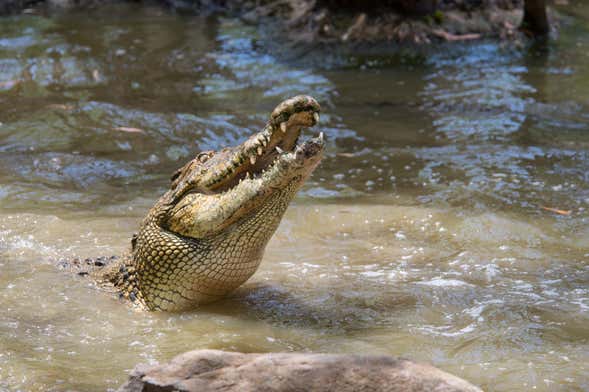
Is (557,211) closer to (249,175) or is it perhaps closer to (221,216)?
(249,175)

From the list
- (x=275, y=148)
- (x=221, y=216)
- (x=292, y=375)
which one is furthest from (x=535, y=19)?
Answer: (x=292, y=375)

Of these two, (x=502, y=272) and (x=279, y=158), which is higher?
(x=279, y=158)

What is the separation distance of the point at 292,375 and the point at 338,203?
3.73 metres

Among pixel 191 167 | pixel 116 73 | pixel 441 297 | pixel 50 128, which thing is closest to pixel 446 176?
pixel 441 297

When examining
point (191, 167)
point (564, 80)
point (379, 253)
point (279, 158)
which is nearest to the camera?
point (279, 158)

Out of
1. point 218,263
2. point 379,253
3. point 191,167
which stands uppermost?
point 191,167

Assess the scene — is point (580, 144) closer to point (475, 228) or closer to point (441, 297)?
point (475, 228)

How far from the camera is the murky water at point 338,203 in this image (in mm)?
3973

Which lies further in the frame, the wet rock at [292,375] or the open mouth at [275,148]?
the open mouth at [275,148]

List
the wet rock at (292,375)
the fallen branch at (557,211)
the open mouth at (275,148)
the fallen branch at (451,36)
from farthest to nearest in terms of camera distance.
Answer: the fallen branch at (451,36) → the fallen branch at (557,211) → the open mouth at (275,148) → the wet rock at (292,375)

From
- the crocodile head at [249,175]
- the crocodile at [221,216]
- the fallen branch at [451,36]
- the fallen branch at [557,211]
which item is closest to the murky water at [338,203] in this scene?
the fallen branch at [557,211]

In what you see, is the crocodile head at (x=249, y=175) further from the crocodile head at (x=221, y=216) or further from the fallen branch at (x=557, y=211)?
the fallen branch at (x=557, y=211)

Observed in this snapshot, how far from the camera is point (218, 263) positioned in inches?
168

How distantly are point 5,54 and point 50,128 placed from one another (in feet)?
13.1
